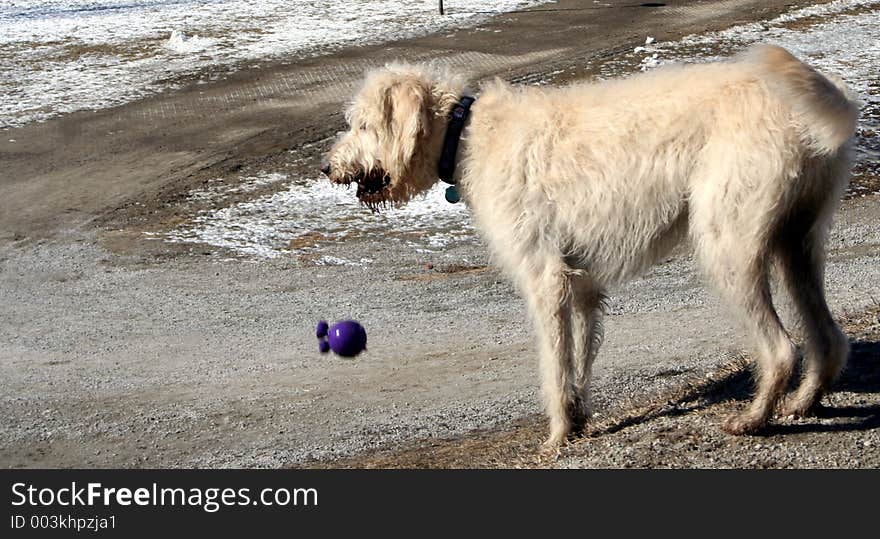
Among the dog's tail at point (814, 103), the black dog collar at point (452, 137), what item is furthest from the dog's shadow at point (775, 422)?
the black dog collar at point (452, 137)

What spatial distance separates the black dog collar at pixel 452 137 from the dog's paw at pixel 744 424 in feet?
6.91

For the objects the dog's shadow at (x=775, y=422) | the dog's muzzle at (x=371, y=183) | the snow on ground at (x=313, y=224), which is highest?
the dog's muzzle at (x=371, y=183)

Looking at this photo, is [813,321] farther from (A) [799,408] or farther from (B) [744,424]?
(B) [744,424]

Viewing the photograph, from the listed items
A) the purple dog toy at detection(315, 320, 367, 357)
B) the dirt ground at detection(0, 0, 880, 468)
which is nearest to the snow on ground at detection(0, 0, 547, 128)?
the dirt ground at detection(0, 0, 880, 468)

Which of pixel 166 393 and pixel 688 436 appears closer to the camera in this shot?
pixel 688 436

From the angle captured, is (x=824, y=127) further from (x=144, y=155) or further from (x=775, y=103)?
(x=144, y=155)

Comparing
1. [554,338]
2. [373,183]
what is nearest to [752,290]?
[554,338]

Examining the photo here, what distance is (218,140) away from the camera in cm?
1539

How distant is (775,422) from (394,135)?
269 cm

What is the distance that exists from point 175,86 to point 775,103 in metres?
14.2

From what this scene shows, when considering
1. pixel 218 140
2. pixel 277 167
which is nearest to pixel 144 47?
pixel 218 140

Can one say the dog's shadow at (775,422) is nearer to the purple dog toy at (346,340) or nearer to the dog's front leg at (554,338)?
the dog's front leg at (554,338)

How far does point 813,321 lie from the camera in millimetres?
6078

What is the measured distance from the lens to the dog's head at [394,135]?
21.0 feet
